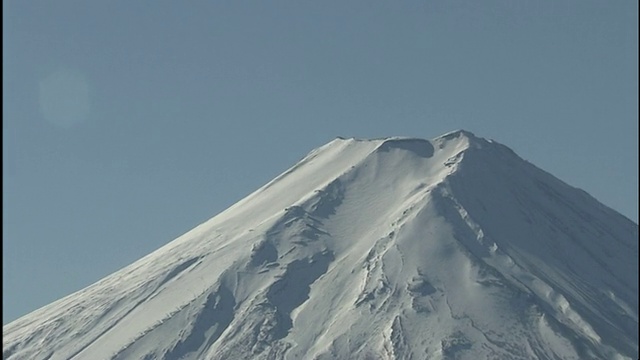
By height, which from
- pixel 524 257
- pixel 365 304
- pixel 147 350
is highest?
pixel 524 257

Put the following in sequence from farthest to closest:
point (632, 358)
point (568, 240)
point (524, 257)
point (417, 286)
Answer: point (568, 240) → point (524, 257) → point (417, 286) → point (632, 358)

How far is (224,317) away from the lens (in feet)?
433

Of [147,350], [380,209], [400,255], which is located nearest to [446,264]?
[400,255]

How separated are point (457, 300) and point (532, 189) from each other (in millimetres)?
34280

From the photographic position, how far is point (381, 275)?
5251 inches

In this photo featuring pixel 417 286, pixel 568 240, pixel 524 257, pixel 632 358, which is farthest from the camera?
pixel 568 240

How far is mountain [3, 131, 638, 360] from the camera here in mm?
124438

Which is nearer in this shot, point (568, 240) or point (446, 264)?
point (446, 264)

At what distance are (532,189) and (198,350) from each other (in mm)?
53714

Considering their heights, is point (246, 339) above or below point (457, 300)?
below

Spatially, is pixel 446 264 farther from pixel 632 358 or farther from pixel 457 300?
pixel 632 358

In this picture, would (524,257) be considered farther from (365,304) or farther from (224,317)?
(224,317)

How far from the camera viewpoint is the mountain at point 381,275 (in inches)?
4899

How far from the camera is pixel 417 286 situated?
131 m
